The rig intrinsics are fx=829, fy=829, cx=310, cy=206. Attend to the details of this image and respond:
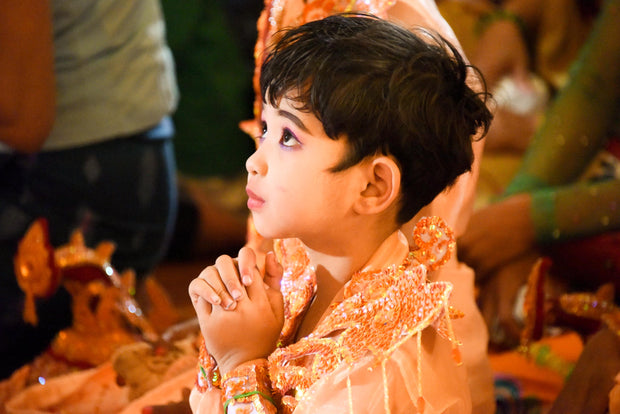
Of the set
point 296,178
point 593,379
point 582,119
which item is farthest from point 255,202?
point 582,119

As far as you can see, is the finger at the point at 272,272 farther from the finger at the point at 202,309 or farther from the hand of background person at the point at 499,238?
→ the hand of background person at the point at 499,238

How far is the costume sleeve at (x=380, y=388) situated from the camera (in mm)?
715

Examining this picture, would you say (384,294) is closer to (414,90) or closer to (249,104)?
(414,90)

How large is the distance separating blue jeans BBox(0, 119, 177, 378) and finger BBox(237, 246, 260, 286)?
0.64m

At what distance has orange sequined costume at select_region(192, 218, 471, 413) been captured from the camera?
0.72 meters

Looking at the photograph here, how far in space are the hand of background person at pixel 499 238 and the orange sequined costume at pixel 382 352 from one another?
60 centimetres

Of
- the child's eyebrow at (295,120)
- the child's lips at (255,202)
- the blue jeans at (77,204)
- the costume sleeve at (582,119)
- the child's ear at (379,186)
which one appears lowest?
the blue jeans at (77,204)

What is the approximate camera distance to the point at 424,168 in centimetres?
75

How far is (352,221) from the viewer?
0.78 meters

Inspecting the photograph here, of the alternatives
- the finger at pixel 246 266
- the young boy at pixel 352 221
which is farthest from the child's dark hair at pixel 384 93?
the finger at pixel 246 266

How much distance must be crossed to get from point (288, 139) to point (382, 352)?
21 centimetres

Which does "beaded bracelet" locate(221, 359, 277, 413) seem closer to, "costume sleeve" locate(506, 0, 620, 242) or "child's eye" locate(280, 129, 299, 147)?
"child's eye" locate(280, 129, 299, 147)

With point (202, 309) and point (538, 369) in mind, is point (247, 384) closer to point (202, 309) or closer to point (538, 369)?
point (202, 309)

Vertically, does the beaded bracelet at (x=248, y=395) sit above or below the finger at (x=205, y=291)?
below
